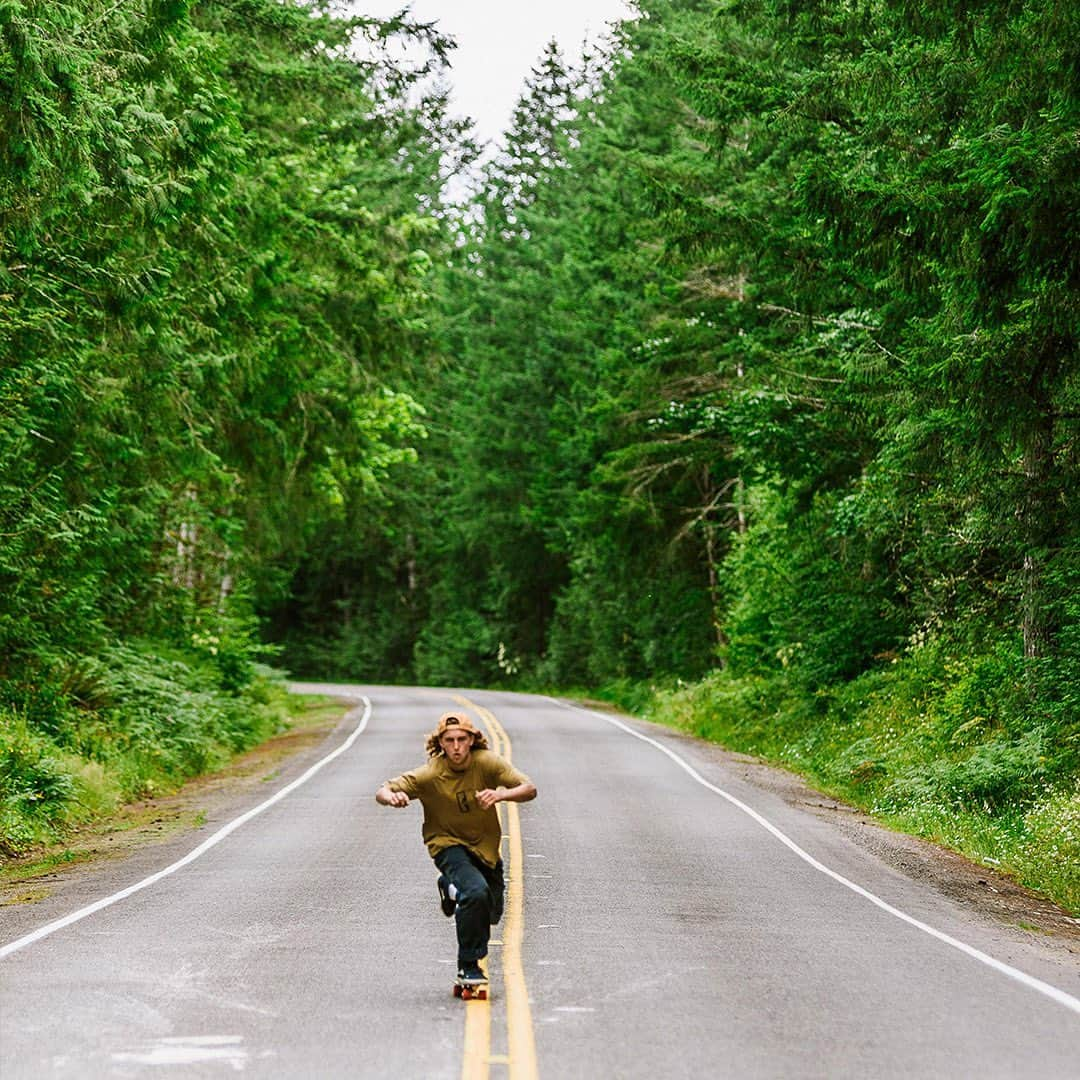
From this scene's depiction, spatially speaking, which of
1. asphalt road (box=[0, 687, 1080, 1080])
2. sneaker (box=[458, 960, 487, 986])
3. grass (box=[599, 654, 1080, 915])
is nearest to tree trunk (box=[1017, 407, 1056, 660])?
grass (box=[599, 654, 1080, 915])

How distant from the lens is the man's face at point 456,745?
27.2 feet

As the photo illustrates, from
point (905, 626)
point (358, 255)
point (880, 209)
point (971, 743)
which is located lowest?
point (971, 743)

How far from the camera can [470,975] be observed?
8.03 m

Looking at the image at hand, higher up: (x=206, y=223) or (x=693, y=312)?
(x=693, y=312)

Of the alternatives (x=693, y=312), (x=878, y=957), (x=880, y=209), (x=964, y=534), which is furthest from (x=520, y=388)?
(x=878, y=957)

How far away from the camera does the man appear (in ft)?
26.5

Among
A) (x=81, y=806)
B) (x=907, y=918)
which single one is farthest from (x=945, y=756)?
(x=81, y=806)

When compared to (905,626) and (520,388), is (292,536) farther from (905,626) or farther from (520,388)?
(520,388)

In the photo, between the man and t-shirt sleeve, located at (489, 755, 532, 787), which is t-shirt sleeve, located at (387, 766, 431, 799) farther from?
t-shirt sleeve, located at (489, 755, 532, 787)

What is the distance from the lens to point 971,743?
19.3 m

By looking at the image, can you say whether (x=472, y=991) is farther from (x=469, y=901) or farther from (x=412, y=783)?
(x=412, y=783)

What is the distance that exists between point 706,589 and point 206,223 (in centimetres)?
2467

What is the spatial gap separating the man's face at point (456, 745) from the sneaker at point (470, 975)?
44.5 inches

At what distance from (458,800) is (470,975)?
0.98m
